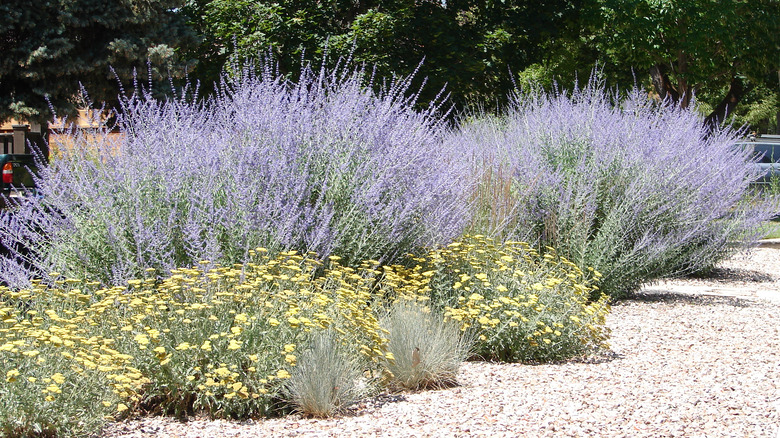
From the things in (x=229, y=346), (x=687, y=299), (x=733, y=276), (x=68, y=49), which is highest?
(x=68, y=49)

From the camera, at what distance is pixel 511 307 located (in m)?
5.90

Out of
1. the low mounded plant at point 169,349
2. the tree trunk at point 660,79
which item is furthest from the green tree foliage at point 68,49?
the tree trunk at point 660,79

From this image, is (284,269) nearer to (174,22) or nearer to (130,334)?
(130,334)

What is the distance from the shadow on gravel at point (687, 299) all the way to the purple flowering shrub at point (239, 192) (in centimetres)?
294

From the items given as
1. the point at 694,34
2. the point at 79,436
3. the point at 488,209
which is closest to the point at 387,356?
the point at 79,436

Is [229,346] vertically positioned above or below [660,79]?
above

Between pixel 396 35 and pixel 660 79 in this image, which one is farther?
pixel 660 79

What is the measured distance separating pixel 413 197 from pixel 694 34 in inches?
592

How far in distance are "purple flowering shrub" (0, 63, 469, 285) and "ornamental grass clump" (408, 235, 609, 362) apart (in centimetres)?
45

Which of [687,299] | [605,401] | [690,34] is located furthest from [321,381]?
[690,34]

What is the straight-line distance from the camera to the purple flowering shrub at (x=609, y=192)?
8.34 meters

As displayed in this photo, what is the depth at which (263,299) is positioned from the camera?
475cm

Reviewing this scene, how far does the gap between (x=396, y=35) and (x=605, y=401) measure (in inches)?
591

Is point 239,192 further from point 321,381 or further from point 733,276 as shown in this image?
point 733,276
